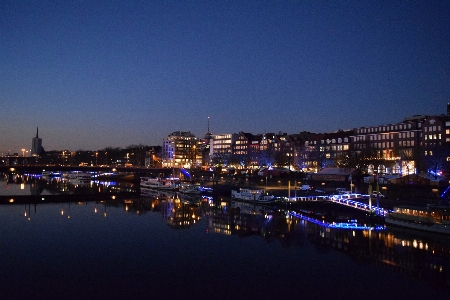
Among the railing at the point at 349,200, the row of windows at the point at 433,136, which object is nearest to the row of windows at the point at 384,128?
the row of windows at the point at 433,136

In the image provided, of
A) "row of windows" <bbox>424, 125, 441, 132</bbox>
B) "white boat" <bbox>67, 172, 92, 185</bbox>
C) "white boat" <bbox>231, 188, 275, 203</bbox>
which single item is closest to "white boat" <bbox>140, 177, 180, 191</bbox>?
"white boat" <bbox>231, 188, 275, 203</bbox>

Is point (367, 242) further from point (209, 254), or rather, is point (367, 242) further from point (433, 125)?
point (433, 125)

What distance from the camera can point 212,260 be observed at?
2780 centimetres

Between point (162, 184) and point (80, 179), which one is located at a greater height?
point (162, 184)

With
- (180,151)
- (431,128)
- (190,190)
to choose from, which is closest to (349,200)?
(190,190)

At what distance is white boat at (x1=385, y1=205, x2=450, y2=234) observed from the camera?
34219 millimetres

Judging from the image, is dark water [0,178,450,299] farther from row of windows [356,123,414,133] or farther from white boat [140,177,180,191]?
row of windows [356,123,414,133]

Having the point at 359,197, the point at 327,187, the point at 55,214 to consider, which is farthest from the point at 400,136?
the point at 55,214

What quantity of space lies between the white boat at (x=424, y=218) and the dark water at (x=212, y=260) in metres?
1.25

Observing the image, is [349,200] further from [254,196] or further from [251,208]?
[254,196]

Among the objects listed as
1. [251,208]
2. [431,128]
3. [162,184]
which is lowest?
[251,208]

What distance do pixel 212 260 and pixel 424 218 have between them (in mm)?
19464

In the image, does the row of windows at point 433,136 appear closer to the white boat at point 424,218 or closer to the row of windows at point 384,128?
the row of windows at point 384,128

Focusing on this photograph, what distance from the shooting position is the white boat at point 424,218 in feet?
112
